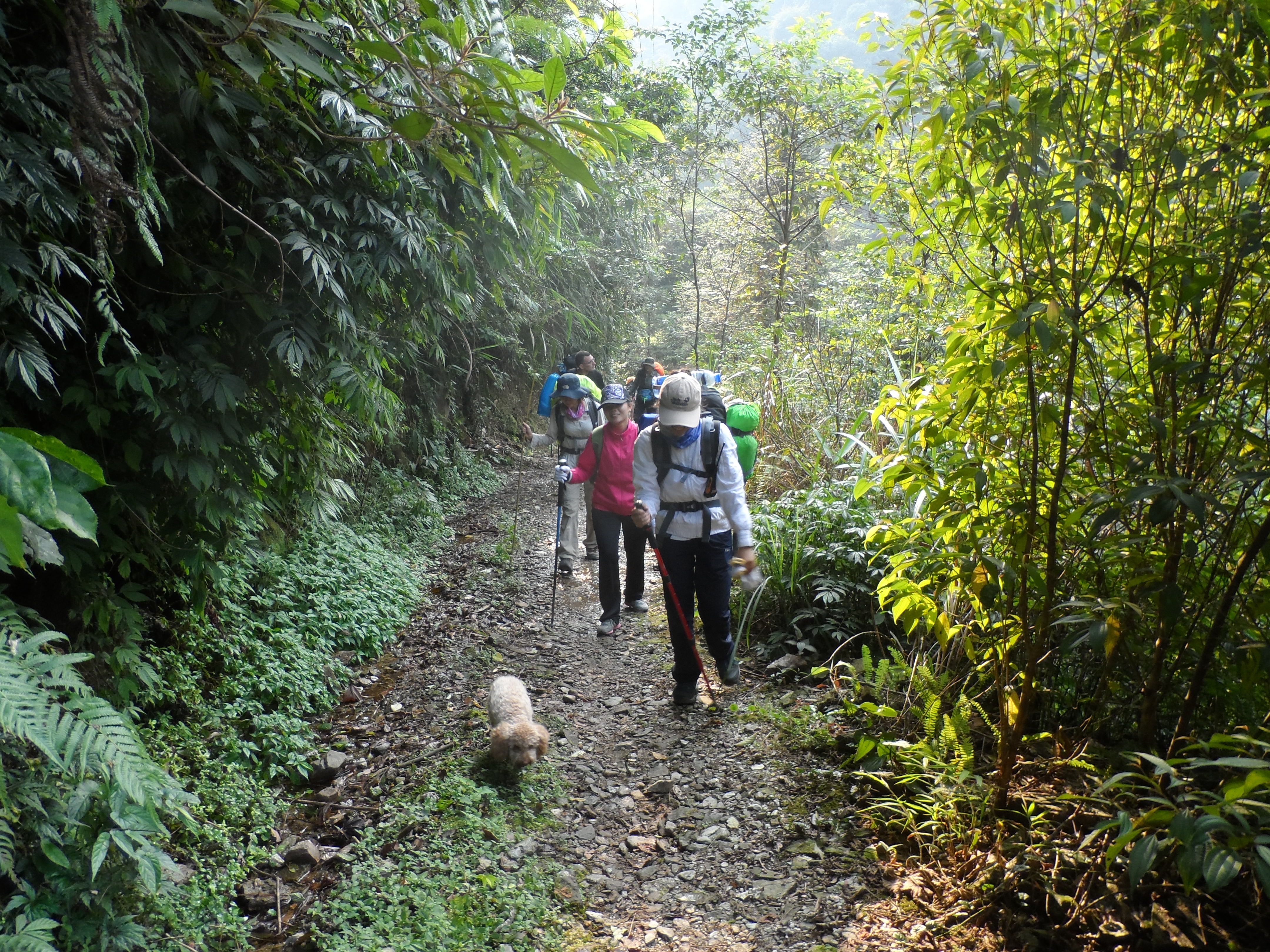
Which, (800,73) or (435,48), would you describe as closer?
(435,48)

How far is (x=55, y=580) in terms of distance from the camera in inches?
129

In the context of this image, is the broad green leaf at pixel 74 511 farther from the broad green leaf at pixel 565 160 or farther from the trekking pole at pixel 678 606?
the trekking pole at pixel 678 606

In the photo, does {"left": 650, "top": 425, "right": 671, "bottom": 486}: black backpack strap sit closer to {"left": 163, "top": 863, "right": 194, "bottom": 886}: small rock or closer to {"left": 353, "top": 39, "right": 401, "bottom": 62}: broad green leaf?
{"left": 353, "top": 39, "right": 401, "bottom": 62}: broad green leaf

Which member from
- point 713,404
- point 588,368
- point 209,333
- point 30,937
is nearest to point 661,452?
point 713,404

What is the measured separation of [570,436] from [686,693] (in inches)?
145

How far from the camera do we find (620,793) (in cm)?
410

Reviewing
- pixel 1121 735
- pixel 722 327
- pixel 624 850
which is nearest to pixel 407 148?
pixel 624 850

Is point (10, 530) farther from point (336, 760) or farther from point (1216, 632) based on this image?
point (336, 760)

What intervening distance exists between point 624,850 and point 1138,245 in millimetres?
3554

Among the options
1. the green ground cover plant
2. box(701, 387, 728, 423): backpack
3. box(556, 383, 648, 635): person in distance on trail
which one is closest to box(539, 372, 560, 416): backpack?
box(556, 383, 648, 635): person in distance on trail

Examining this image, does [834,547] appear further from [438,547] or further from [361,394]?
[438,547]

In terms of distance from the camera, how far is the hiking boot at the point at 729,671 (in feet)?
16.3

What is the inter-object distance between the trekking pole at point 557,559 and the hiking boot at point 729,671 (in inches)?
77.3

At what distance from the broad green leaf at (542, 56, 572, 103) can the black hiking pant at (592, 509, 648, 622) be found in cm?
452
